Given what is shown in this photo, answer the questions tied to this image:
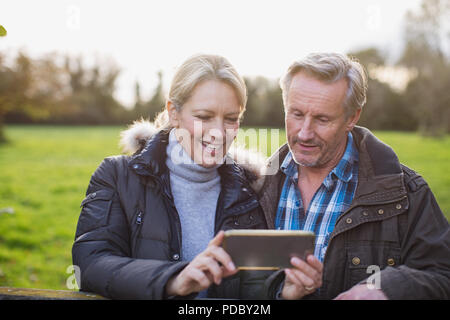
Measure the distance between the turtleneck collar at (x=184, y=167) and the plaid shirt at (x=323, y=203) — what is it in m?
0.60

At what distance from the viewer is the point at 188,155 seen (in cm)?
273

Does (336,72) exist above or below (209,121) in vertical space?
above

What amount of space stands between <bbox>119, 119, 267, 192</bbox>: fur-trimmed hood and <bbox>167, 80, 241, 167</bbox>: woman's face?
0.30 m

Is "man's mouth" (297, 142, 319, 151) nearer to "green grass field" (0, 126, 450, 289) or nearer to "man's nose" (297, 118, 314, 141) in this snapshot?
"man's nose" (297, 118, 314, 141)

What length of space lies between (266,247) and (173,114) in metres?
1.23

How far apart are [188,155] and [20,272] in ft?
14.0

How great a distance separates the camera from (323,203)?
2.91m

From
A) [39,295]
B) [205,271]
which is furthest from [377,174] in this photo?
[39,295]

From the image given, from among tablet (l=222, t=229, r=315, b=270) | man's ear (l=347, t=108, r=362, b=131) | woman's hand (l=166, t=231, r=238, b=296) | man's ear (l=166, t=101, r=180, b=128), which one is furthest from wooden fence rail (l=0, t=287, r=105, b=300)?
man's ear (l=347, t=108, r=362, b=131)

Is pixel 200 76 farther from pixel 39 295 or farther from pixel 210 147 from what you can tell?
pixel 39 295

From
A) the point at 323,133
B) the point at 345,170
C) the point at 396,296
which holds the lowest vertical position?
the point at 396,296

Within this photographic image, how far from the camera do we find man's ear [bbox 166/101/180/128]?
281cm
